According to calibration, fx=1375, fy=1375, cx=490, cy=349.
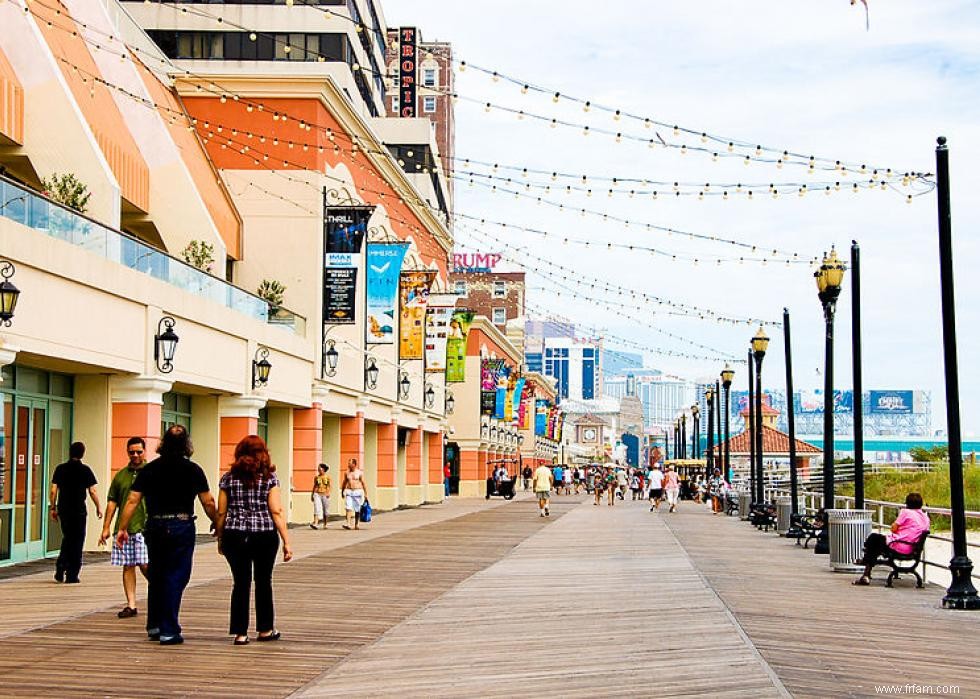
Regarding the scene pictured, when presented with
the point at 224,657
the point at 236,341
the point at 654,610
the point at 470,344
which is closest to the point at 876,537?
the point at 654,610

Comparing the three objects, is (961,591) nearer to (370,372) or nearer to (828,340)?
(828,340)

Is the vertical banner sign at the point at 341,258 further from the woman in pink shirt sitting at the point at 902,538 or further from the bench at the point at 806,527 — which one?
the woman in pink shirt sitting at the point at 902,538

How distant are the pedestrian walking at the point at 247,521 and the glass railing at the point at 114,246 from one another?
7.22 m

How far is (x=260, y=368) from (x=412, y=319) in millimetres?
16216

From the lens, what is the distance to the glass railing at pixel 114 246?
1712cm

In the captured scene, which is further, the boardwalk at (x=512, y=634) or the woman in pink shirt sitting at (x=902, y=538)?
the woman in pink shirt sitting at (x=902, y=538)

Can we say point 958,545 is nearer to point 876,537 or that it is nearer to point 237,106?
point 876,537

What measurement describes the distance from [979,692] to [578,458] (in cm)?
17106

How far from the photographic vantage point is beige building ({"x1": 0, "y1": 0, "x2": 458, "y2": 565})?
19438 mm

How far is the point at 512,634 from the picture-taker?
471 inches

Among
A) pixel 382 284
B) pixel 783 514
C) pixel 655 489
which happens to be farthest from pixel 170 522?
pixel 655 489

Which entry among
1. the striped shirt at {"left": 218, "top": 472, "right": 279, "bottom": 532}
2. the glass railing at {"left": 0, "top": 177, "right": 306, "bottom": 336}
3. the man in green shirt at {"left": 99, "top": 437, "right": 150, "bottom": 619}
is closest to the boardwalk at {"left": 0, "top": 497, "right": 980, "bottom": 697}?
the man in green shirt at {"left": 99, "top": 437, "right": 150, "bottom": 619}

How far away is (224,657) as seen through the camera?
1048 centimetres

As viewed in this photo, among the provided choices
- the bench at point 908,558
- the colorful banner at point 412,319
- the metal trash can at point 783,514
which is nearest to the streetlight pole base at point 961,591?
the bench at point 908,558
